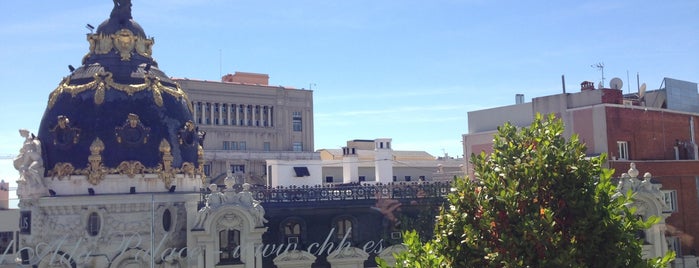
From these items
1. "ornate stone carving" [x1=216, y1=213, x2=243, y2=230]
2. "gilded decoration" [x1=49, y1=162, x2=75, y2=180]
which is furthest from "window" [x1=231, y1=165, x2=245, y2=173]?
"gilded decoration" [x1=49, y1=162, x2=75, y2=180]

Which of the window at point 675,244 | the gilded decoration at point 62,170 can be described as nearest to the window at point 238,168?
the gilded decoration at point 62,170

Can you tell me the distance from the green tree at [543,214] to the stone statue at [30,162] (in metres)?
24.5

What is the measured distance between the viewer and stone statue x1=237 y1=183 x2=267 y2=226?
122 ft

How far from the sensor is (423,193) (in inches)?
1752

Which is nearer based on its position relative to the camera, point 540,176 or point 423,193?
point 540,176

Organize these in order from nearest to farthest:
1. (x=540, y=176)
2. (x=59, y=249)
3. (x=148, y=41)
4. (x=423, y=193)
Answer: (x=540, y=176)
(x=59, y=249)
(x=148, y=41)
(x=423, y=193)

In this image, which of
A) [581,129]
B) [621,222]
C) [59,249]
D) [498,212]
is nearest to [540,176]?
[498,212]

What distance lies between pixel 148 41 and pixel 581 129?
27.9 meters

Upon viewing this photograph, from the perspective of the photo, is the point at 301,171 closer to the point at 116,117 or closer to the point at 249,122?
the point at 116,117

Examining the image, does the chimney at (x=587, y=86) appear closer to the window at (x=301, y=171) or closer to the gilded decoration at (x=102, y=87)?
the window at (x=301, y=171)

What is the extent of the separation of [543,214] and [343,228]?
26937 millimetres

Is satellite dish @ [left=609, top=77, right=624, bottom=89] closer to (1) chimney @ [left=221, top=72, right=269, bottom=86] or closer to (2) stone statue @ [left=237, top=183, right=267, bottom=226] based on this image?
(2) stone statue @ [left=237, top=183, right=267, bottom=226]

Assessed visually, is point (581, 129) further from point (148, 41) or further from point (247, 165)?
point (247, 165)

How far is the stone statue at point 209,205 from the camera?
36.3 m
